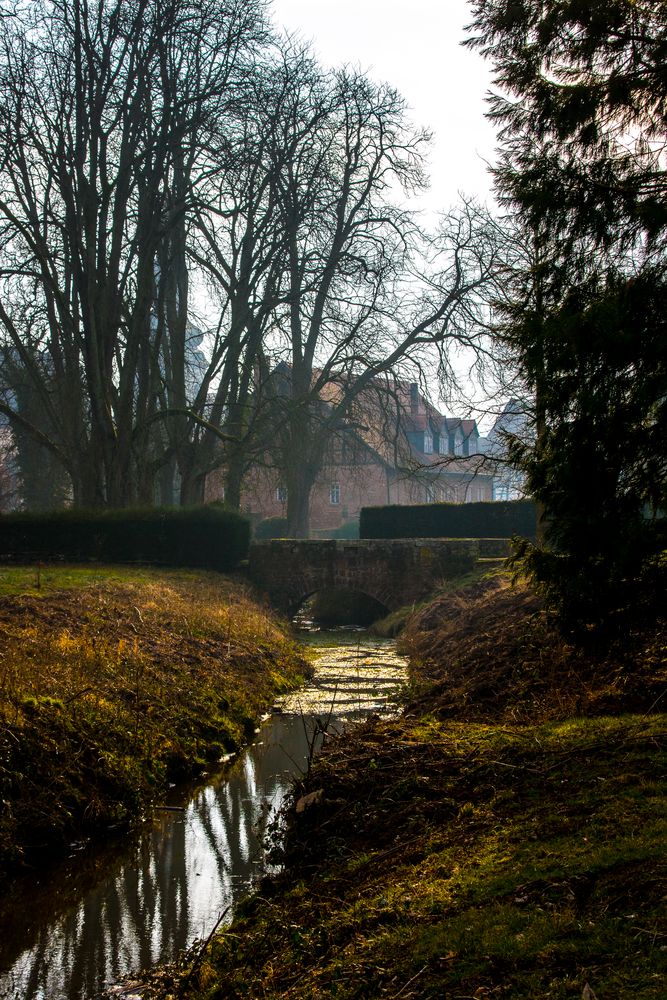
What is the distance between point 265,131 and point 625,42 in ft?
58.5

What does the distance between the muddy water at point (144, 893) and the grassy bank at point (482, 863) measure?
1.45 feet

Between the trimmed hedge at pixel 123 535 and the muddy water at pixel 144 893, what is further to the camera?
the trimmed hedge at pixel 123 535

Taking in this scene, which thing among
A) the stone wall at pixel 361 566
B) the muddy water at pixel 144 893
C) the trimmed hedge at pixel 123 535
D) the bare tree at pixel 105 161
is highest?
the bare tree at pixel 105 161

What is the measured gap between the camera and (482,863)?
4793mm

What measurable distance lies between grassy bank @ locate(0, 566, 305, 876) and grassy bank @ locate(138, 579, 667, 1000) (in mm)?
1805

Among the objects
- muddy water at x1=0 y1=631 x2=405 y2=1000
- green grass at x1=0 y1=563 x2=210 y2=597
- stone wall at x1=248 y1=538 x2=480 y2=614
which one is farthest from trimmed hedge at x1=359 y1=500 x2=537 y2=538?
muddy water at x1=0 y1=631 x2=405 y2=1000

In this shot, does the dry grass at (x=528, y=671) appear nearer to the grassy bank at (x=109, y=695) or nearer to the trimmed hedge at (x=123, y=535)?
the grassy bank at (x=109, y=695)

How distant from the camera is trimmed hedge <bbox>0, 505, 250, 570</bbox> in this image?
22.6 m

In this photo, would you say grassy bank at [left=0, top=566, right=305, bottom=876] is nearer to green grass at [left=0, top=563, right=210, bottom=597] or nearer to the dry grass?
green grass at [left=0, top=563, right=210, bottom=597]

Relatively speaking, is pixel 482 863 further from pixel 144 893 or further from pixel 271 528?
pixel 271 528

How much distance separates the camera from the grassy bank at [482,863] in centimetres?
365

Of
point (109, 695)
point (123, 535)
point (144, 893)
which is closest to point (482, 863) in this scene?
Result: point (144, 893)

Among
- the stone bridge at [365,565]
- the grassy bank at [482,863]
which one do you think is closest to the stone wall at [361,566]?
the stone bridge at [365,565]

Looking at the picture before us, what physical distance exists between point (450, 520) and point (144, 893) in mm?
23211
